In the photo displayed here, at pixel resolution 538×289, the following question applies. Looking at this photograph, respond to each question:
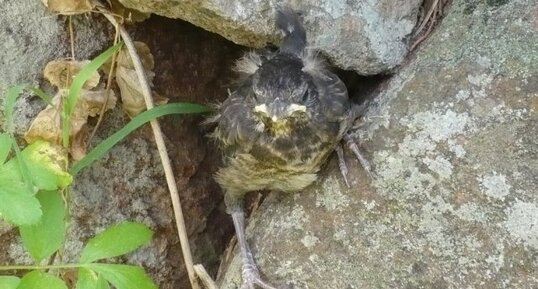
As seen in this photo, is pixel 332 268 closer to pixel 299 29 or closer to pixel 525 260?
pixel 525 260

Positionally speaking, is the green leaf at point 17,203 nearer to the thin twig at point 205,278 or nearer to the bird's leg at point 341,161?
the thin twig at point 205,278

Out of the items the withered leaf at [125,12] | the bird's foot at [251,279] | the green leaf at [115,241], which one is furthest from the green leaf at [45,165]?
the bird's foot at [251,279]

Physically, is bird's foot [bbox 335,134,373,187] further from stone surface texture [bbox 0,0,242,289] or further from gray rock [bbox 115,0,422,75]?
stone surface texture [bbox 0,0,242,289]

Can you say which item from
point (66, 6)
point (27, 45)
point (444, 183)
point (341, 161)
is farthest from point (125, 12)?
point (444, 183)

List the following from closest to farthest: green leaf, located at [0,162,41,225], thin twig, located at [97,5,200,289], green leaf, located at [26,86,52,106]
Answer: green leaf, located at [0,162,41,225] < green leaf, located at [26,86,52,106] < thin twig, located at [97,5,200,289]

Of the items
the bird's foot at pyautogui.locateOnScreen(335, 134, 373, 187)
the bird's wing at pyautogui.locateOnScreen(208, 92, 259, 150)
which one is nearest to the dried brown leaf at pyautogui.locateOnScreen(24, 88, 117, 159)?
the bird's wing at pyautogui.locateOnScreen(208, 92, 259, 150)

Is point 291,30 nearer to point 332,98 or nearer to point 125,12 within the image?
point 332,98
